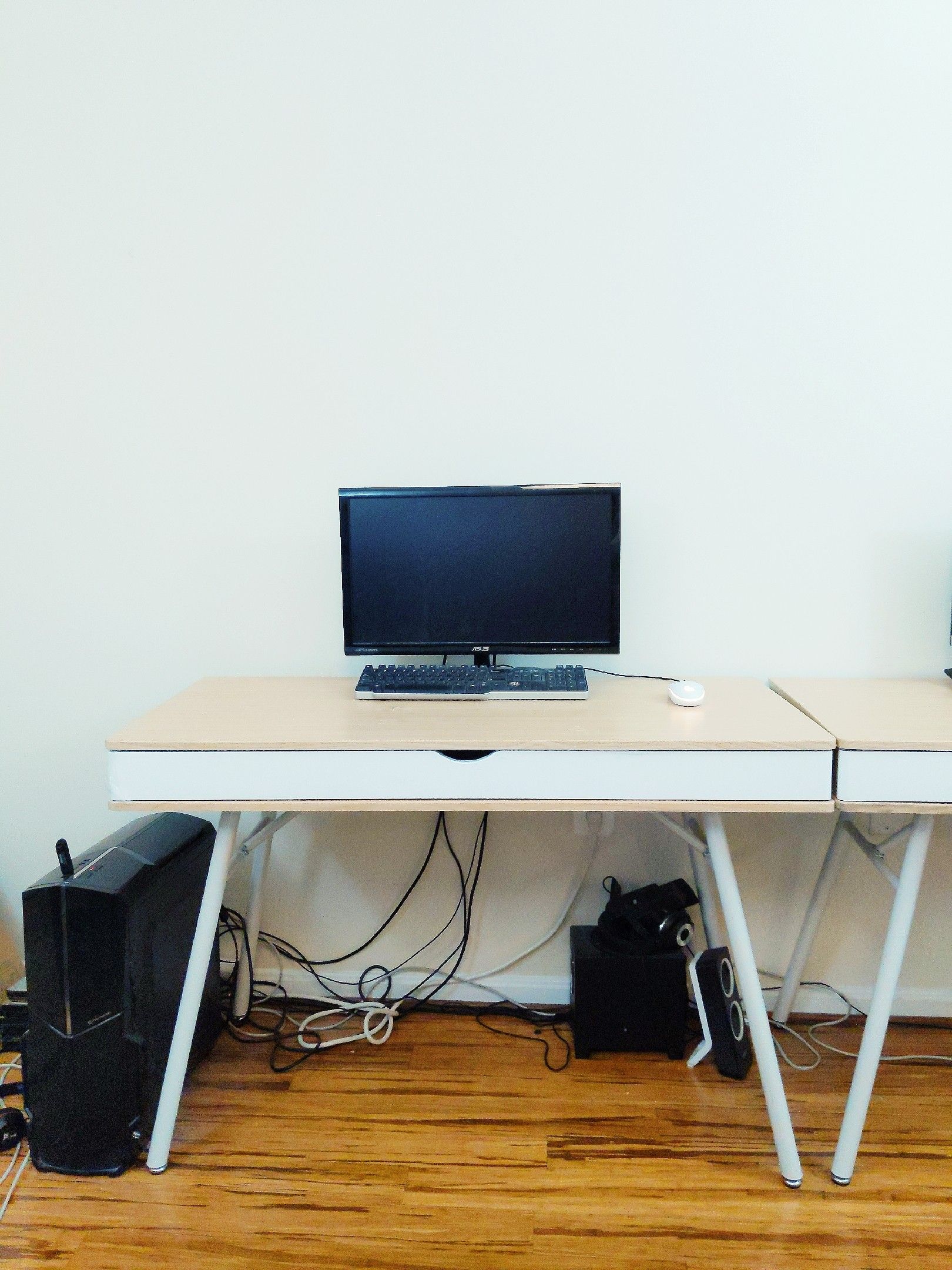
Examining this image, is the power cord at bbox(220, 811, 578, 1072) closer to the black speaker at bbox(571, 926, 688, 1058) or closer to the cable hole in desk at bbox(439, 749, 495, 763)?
the black speaker at bbox(571, 926, 688, 1058)

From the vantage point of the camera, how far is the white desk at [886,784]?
4.37 ft

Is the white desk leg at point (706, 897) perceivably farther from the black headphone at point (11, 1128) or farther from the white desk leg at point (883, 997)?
the black headphone at point (11, 1128)

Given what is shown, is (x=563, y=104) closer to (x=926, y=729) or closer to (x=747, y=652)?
(x=747, y=652)

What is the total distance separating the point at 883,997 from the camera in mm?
1402

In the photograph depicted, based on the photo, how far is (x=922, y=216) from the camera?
5.52 ft

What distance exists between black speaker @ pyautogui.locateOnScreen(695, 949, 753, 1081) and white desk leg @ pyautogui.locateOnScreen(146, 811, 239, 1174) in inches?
37.1

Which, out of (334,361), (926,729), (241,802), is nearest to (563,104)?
(334,361)

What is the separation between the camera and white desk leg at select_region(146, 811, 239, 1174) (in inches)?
56.2

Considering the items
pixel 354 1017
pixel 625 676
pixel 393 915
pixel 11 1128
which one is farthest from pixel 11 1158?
pixel 625 676

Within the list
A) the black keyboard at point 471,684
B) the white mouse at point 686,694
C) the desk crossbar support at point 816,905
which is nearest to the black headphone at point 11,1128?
the black keyboard at point 471,684

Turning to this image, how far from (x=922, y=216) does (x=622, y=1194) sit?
192 centimetres

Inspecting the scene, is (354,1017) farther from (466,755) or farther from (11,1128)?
(466,755)

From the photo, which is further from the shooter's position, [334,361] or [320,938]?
[320,938]

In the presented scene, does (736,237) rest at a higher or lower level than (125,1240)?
higher
